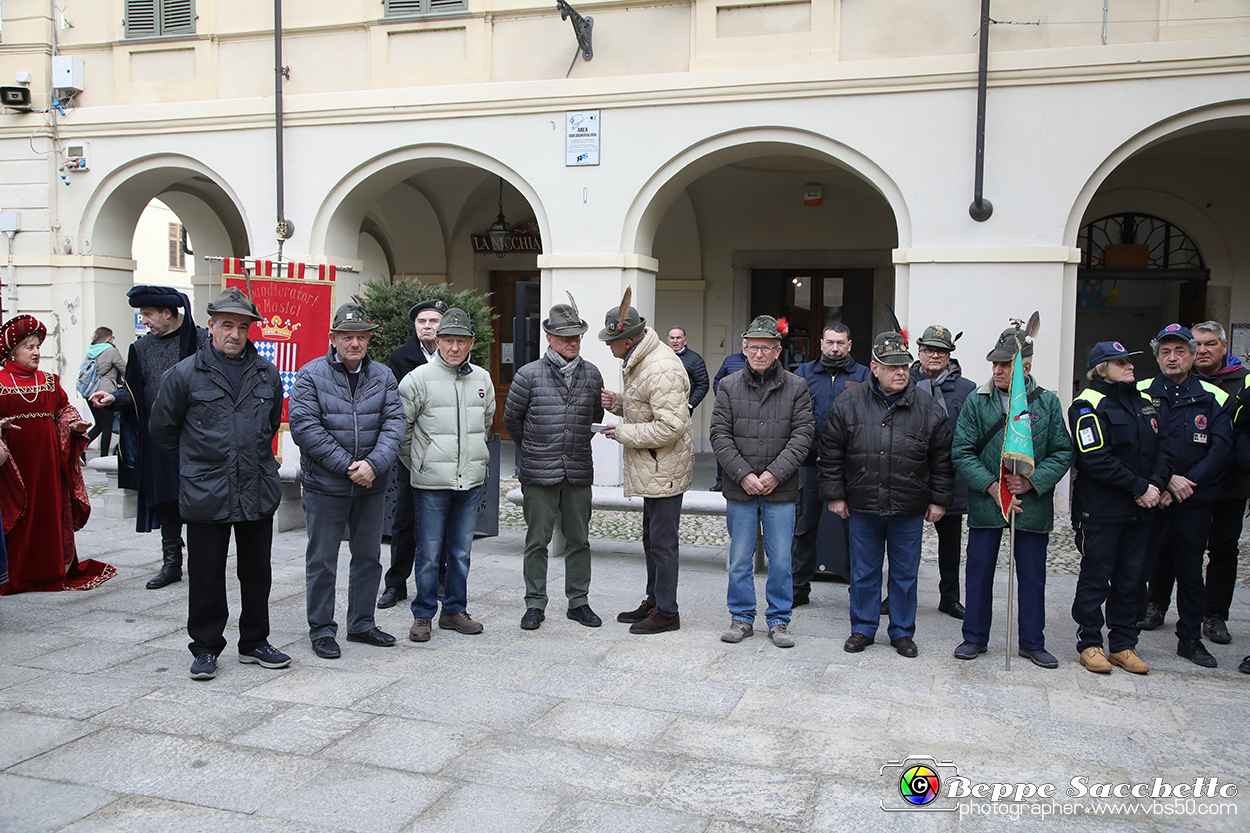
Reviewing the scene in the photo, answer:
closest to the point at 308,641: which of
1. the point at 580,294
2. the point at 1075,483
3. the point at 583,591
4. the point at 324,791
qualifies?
the point at 583,591

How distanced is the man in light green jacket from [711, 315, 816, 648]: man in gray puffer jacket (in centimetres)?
140

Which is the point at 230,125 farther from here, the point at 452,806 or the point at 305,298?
the point at 452,806

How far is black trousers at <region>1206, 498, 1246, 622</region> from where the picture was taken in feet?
17.8

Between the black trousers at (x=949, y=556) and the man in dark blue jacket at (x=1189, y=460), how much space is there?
1125mm

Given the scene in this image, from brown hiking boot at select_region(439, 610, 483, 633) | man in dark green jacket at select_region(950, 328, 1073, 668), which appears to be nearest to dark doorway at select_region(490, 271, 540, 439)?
brown hiking boot at select_region(439, 610, 483, 633)

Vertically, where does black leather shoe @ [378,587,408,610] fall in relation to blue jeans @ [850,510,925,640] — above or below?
below

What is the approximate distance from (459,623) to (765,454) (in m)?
2.01

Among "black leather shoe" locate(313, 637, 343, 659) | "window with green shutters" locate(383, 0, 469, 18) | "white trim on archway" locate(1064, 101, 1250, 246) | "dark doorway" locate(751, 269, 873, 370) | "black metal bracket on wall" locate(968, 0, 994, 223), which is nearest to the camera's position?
"black leather shoe" locate(313, 637, 343, 659)

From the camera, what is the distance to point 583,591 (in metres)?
5.79

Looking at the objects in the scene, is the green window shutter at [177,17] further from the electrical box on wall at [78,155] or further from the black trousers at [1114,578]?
the black trousers at [1114,578]

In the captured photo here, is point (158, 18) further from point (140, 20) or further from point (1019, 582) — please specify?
point (1019, 582)

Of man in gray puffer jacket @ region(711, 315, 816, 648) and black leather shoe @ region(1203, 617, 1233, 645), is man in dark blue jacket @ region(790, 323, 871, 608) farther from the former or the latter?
black leather shoe @ region(1203, 617, 1233, 645)

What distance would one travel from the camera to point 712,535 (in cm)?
862

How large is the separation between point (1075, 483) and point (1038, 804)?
7.11 feet
